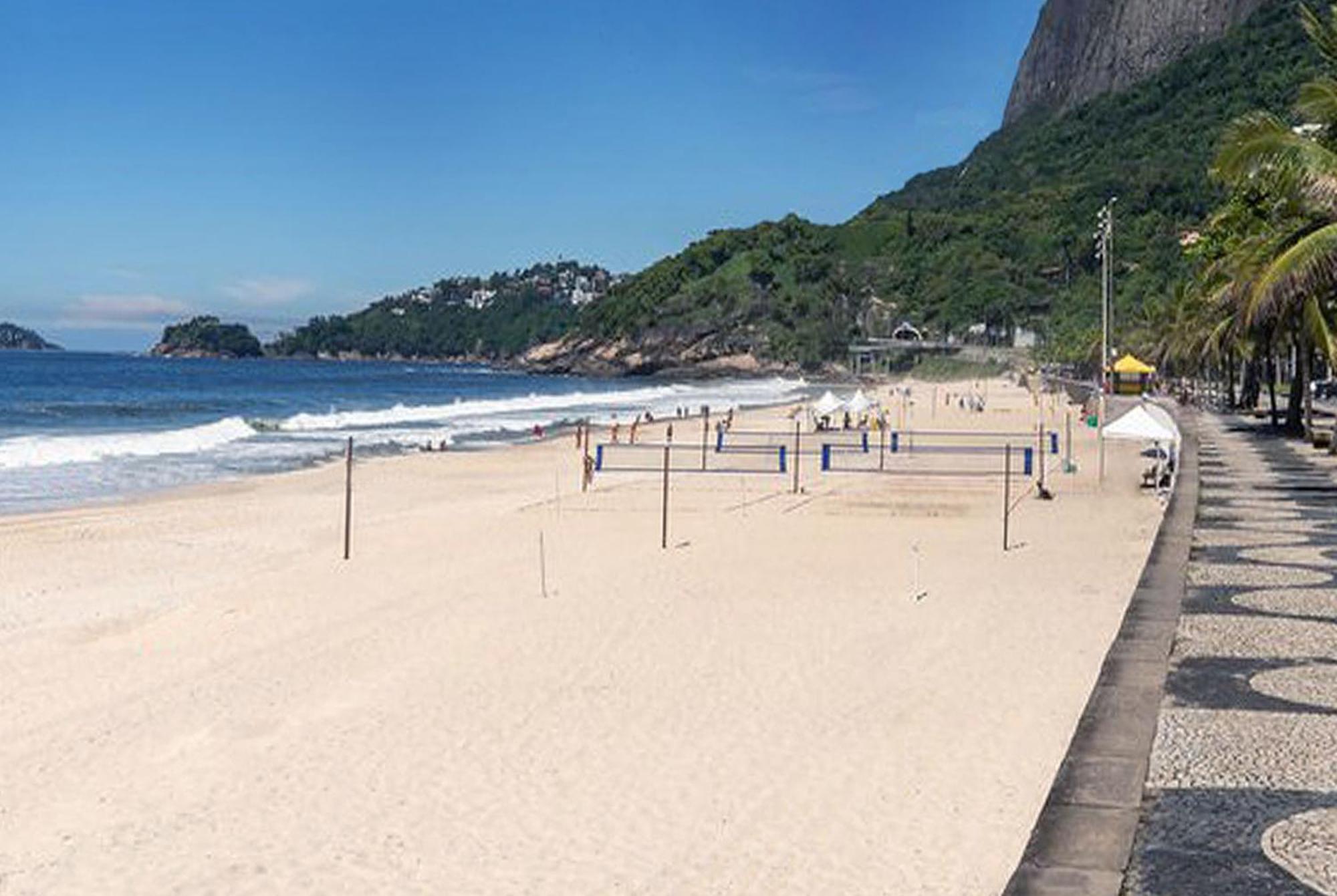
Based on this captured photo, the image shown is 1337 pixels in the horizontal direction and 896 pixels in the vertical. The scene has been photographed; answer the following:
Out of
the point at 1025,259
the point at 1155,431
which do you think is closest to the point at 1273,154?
the point at 1155,431

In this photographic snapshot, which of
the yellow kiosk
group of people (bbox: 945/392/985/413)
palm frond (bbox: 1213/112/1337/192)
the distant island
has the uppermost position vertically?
the distant island

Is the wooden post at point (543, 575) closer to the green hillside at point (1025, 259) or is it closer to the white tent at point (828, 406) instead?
the white tent at point (828, 406)

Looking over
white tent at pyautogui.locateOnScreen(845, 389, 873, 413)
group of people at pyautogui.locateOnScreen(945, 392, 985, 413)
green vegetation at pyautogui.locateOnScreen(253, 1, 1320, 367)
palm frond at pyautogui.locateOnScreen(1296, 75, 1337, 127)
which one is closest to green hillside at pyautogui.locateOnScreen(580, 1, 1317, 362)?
green vegetation at pyautogui.locateOnScreen(253, 1, 1320, 367)

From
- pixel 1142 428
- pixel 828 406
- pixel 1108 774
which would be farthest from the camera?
pixel 828 406

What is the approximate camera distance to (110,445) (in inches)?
1644

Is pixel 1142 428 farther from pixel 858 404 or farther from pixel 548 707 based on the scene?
pixel 858 404

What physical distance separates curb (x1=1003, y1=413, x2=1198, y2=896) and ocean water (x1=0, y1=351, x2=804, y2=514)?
21925 mm

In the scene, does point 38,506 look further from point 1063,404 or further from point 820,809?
point 1063,404

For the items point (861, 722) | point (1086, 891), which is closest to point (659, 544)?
point (861, 722)

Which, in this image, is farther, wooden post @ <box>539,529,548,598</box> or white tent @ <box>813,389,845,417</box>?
white tent @ <box>813,389,845,417</box>

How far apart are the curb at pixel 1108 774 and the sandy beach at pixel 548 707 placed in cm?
30

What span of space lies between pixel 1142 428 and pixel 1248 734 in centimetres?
1506

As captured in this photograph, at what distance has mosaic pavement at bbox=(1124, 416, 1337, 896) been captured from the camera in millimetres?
5750

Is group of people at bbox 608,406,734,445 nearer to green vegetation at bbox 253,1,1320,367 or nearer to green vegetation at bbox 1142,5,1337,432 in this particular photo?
green vegetation at bbox 1142,5,1337,432
